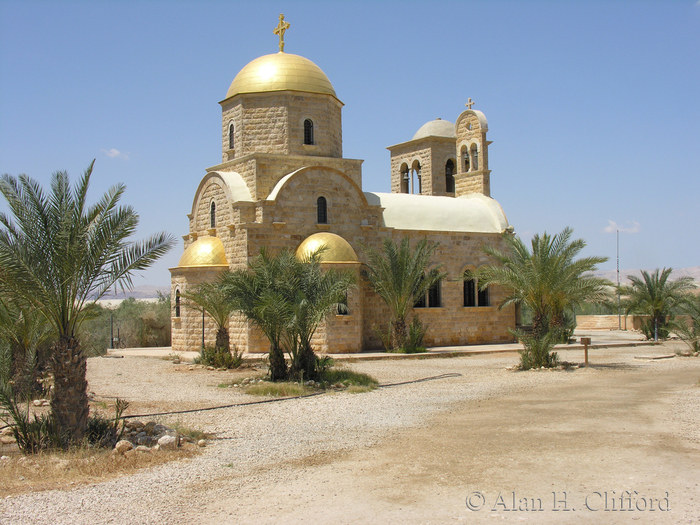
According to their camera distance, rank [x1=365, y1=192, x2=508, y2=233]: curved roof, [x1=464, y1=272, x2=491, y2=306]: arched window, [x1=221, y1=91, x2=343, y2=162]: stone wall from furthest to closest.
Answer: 1. [x1=464, y1=272, x2=491, y2=306]: arched window
2. [x1=365, y1=192, x2=508, y2=233]: curved roof
3. [x1=221, y1=91, x2=343, y2=162]: stone wall

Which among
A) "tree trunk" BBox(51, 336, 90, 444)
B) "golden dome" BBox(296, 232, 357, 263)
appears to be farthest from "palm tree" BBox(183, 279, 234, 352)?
"tree trunk" BBox(51, 336, 90, 444)

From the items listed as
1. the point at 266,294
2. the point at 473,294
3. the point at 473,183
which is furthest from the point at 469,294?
the point at 266,294

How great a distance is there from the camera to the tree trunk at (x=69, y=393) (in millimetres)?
7309

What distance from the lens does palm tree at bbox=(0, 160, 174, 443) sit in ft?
24.0

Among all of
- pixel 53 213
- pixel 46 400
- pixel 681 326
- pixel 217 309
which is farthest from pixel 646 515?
pixel 681 326

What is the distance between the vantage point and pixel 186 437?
303 inches

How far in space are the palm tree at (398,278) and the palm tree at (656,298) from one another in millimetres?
8817

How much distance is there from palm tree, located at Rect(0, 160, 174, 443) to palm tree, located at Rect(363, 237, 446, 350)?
37.3ft

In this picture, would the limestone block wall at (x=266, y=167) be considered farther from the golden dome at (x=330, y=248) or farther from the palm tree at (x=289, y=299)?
the palm tree at (x=289, y=299)

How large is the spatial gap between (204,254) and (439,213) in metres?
8.32

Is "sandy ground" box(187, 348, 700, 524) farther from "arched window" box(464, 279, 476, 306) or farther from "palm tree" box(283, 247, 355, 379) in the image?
"arched window" box(464, 279, 476, 306)

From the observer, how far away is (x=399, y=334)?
19078 mm

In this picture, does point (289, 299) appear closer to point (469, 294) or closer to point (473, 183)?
point (469, 294)

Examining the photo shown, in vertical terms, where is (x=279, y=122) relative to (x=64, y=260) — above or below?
above
